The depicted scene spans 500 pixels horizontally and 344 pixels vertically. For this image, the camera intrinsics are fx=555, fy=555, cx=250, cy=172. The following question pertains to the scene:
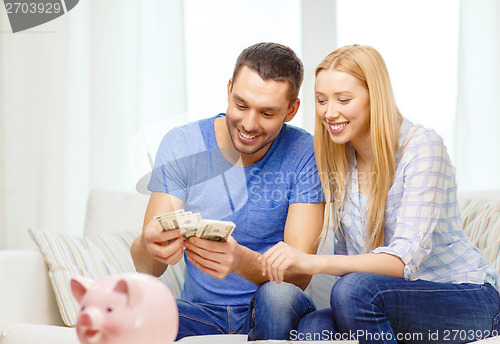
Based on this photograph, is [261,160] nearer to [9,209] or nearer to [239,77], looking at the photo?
[239,77]

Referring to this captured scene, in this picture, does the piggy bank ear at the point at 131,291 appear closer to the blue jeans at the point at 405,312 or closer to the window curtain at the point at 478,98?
the blue jeans at the point at 405,312

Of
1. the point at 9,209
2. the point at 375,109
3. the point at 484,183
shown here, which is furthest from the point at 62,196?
the point at 484,183

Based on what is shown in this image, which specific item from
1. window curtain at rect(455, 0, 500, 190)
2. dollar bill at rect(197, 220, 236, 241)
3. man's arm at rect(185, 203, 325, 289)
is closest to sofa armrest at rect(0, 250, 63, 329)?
man's arm at rect(185, 203, 325, 289)

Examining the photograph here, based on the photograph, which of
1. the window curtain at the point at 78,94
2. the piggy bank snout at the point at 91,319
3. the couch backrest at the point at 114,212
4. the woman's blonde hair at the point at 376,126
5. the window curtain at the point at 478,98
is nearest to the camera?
the piggy bank snout at the point at 91,319

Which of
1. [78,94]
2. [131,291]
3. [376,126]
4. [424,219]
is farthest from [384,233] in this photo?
[78,94]

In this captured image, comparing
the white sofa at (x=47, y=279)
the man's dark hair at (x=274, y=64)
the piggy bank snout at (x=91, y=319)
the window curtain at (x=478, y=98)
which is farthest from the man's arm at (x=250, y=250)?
the window curtain at (x=478, y=98)

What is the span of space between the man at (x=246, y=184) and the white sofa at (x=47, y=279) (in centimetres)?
16

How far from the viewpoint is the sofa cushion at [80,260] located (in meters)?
1.49

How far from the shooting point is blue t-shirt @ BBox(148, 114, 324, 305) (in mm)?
1496

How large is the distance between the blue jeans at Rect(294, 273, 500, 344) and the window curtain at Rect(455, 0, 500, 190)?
39.0 inches

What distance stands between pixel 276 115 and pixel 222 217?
1.02ft

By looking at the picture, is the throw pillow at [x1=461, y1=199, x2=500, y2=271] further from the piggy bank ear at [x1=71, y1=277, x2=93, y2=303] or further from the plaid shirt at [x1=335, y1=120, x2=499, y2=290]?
the piggy bank ear at [x1=71, y1=277, x2=93, y2=303]

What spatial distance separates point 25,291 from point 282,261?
0.74 metres

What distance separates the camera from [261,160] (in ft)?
5.06
